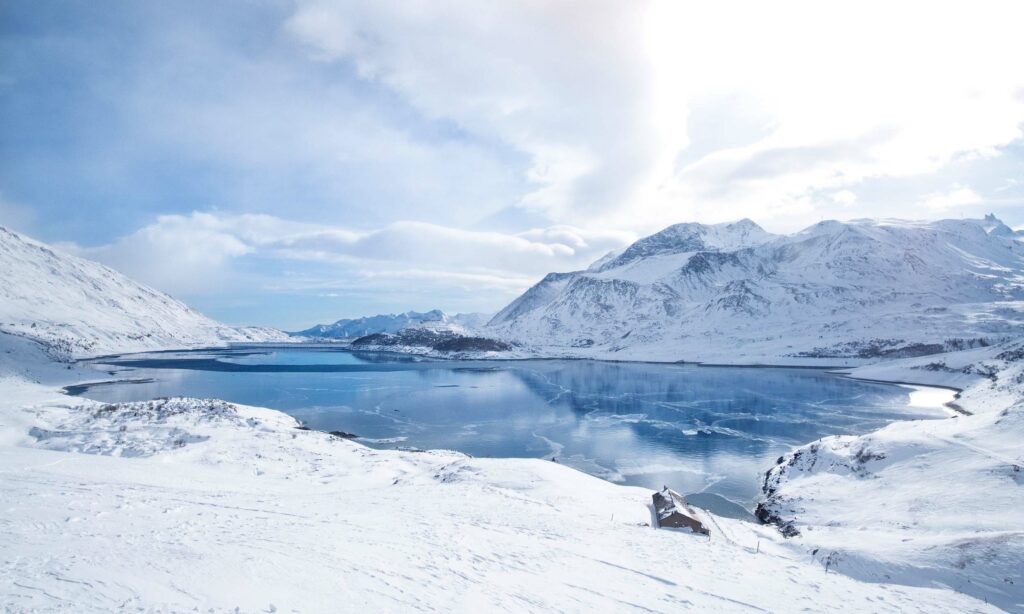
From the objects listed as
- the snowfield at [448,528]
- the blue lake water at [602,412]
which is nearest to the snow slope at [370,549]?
the snowfield at [448,528]

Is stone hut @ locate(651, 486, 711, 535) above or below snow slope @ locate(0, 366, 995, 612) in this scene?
below

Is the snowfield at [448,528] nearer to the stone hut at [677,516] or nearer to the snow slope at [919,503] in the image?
the snow slope at [919,503]

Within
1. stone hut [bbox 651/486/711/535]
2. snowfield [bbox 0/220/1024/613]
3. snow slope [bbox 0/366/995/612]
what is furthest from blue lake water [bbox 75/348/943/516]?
snow slope [bbox 0/366/995/612]

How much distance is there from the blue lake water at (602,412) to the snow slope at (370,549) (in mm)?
14944

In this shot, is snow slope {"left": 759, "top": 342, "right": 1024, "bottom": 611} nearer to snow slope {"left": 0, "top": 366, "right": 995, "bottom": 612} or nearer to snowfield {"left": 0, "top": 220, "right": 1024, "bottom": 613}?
snowfield {"left": 0, "top": 220, "right": 1024, "bottom": 613}

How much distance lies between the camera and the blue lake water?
143 feet

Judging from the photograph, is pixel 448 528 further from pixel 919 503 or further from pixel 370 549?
pixel 919 503

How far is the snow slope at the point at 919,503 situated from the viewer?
16172 millimetres

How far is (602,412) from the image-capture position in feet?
237

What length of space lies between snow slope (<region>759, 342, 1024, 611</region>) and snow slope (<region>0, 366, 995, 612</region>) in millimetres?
1419

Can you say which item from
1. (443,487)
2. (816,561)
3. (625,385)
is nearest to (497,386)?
(625,385)

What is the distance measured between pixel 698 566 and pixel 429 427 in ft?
151

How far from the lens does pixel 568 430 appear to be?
58938 mm

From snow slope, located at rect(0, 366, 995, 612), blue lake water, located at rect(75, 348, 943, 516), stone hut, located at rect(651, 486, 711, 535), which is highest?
snow slope, located at rect(0, 366, 995, 612)
